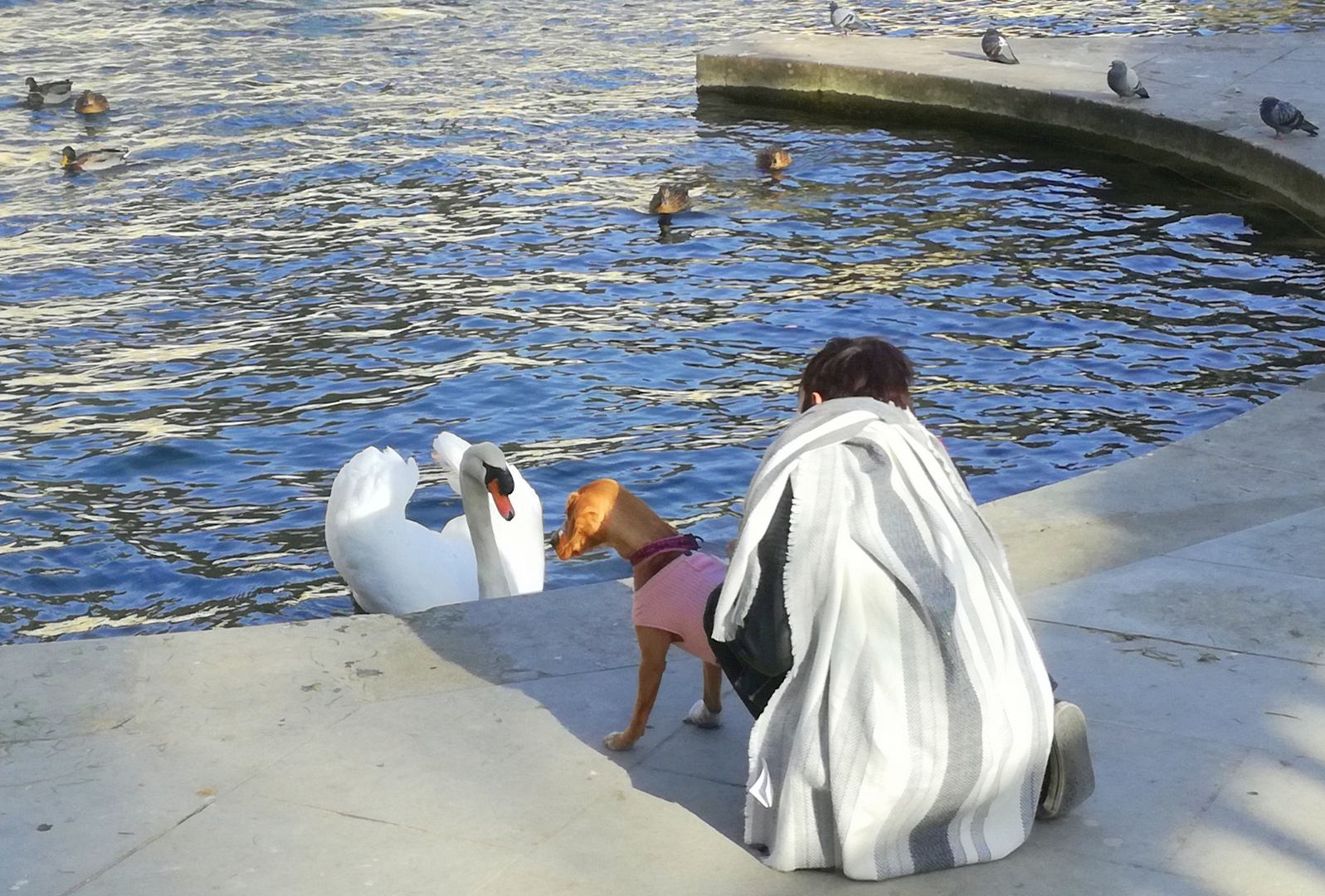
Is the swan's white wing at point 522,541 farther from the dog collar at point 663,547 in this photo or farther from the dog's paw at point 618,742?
the dog collar at point 663,547

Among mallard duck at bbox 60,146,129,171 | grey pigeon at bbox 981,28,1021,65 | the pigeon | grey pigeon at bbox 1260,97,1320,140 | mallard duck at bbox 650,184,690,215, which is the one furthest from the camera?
the pigeon

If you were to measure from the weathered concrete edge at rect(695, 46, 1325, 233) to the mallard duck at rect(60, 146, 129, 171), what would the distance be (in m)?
6.24

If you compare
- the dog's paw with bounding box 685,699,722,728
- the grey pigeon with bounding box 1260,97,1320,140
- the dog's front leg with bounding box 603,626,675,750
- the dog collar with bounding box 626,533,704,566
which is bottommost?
the dog's paw with bounding box 685,699,722,728

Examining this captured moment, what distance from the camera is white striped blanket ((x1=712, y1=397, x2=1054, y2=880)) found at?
3721 mm

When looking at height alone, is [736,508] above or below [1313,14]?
below

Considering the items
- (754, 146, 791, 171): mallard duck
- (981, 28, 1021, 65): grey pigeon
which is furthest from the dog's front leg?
(981, 28, 1021, 65): grey pigeon

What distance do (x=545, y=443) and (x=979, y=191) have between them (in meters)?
6.04

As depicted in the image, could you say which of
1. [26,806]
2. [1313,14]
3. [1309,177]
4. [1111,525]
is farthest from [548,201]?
[1313,14]

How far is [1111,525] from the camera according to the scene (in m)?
6.02

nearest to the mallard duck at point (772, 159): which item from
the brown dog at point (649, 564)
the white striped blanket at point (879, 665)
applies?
the brown dog at point (649, 564)

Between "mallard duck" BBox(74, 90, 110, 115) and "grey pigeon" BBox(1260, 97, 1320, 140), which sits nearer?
"grey pigeon" BBox(1260, 97, 1320, 140)

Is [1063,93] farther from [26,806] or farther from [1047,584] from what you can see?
[26,806]

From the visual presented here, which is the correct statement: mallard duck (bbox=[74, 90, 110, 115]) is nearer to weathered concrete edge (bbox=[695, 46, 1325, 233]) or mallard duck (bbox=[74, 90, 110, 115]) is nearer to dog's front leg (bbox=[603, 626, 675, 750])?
weathered concrete edge (bbox=[695, 46, 1325, 233])

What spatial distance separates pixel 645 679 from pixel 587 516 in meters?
0.50
